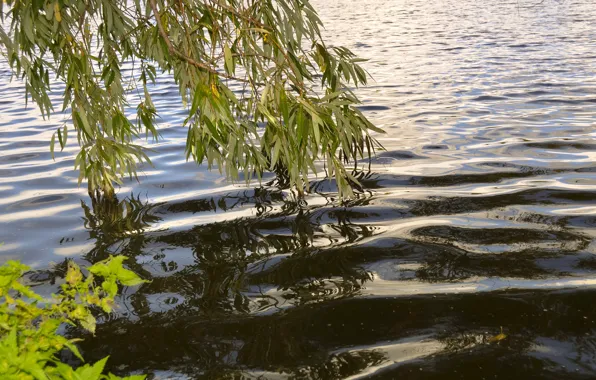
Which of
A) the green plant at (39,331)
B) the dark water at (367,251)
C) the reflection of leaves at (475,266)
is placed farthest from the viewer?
the reflection of leaves at (475,266)

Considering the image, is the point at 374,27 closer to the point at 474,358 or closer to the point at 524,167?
the point at 524,167

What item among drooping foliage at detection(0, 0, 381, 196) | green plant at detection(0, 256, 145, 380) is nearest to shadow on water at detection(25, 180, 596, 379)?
drooping foliage at detection(0, 0, 381, 196)

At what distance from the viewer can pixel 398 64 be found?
43.1ft

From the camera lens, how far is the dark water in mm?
3314

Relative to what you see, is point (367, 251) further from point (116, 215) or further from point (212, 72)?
point (116, 215)

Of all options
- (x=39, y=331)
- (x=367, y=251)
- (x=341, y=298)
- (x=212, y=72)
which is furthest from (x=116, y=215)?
(x=39, y=331)

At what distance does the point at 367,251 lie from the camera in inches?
178

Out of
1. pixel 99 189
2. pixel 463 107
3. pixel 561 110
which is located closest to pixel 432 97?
pixel 463 107

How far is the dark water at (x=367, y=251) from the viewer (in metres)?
3.31

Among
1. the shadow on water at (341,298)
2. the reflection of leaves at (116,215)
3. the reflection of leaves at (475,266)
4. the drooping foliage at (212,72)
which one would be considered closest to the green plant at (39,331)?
the shadow on water at (341,298)

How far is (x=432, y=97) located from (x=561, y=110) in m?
1.95

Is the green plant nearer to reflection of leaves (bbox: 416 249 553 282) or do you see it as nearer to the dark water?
the dark water

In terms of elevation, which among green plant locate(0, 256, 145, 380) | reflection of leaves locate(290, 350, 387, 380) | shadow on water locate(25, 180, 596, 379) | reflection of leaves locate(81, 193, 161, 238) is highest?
green plant locate(0, 256, 145, 380)

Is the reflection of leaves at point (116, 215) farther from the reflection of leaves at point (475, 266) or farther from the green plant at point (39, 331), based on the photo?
the green plant at point (39, 331)
